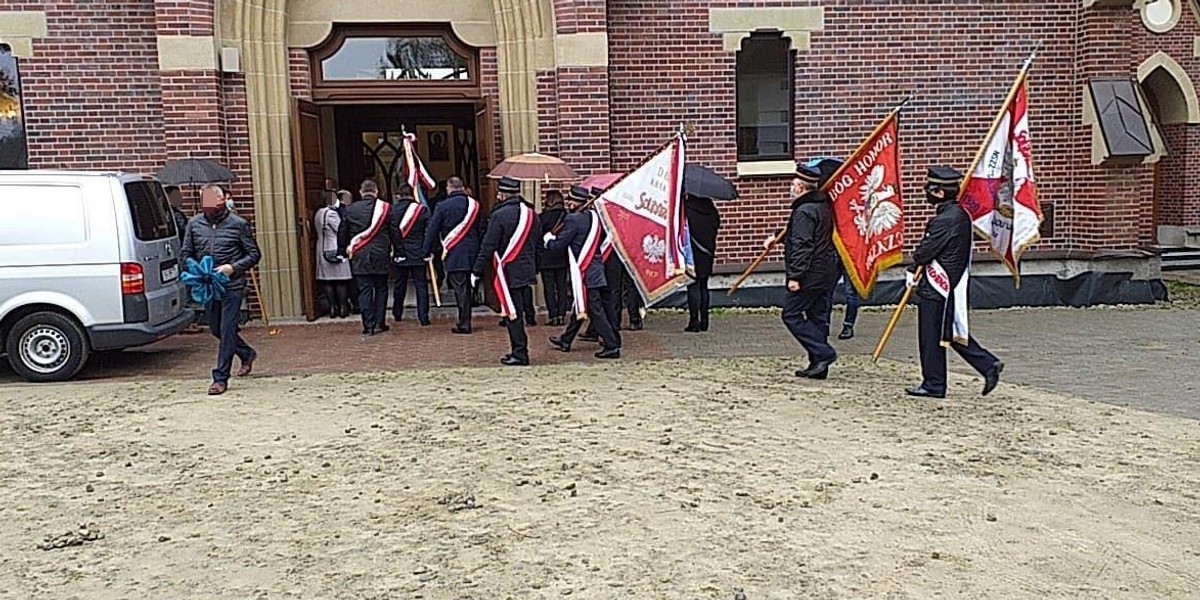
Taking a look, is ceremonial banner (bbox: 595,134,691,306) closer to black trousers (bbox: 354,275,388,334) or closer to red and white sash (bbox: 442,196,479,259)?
red and white sash (bbox: 442,196,479,259)

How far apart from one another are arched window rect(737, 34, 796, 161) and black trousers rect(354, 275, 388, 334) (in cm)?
499

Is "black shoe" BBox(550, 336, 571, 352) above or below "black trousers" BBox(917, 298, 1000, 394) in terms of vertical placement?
below

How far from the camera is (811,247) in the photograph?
797 centimetres

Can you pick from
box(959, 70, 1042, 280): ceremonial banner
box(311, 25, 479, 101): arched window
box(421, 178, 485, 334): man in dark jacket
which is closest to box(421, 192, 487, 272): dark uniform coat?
box(421, 178, 485, 334): man in dark jacket

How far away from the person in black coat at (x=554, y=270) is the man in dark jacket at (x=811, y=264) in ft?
10.7

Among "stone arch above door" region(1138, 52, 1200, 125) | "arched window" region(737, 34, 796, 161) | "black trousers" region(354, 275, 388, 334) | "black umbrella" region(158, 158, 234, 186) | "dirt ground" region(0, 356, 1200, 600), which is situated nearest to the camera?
"dirt ground" region(0, 356, 1200, 600)

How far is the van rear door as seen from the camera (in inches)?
342

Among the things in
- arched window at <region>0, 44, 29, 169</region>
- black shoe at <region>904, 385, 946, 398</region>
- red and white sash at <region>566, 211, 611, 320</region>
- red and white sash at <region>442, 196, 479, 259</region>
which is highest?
arched window at <region>0, 44, 29, 169</region>

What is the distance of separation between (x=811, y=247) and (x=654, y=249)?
5.41 ft

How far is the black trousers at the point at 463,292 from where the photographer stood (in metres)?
11.0

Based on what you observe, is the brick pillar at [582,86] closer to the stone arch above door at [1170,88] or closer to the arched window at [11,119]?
the arched window at [11,119]

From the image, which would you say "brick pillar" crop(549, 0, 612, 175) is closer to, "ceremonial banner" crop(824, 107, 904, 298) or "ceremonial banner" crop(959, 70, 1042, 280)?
"ceremonial banner" crop(824, 107, 904, 298)

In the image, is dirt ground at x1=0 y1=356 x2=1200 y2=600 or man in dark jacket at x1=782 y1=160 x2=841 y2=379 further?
man in dark jacket at x1=782 y1=160 x2=841 y2=379

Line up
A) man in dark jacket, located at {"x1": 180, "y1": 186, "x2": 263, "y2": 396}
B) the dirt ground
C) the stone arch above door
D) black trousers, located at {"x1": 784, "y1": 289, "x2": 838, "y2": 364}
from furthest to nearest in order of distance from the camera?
1. the stone arch above door
2. black trousers, located at {"x1": 784, "y1": 289, "x2": 838, "y2": 364}
3. man in dark jacket, located at {"x1": 180, "y1": 186, "x2": 263, "y2": 396}
4. the dirt ground
